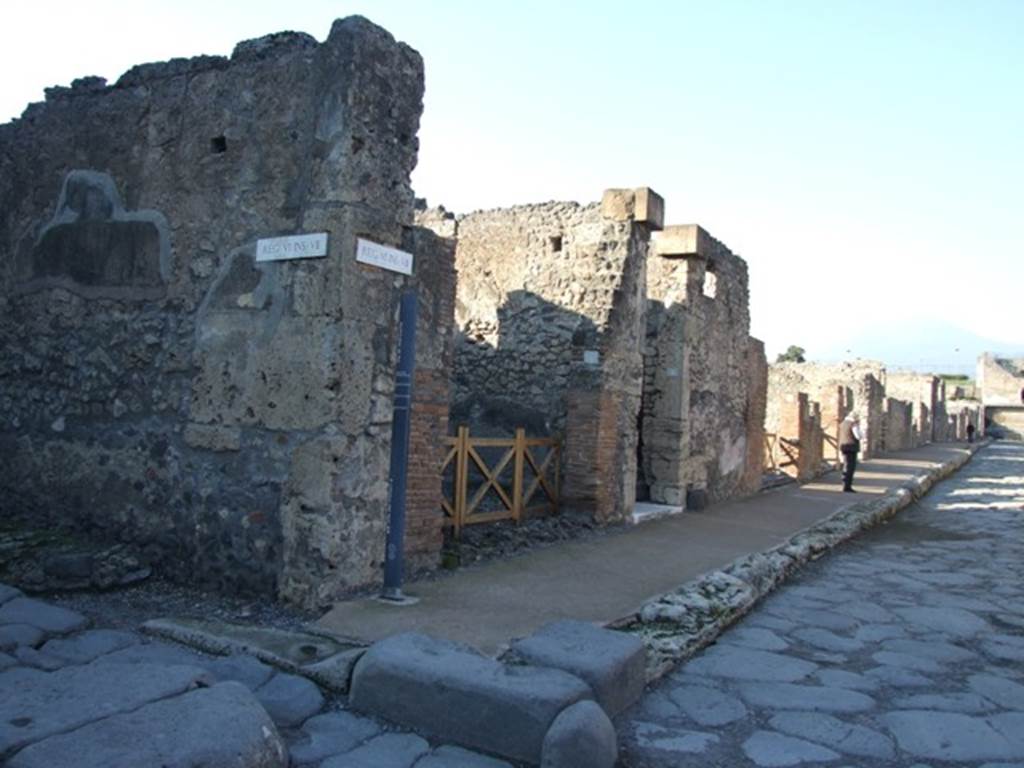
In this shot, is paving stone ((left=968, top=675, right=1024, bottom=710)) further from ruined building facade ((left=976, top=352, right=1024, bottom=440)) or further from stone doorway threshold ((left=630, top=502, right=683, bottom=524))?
ruined building facade ((left=976, top=352, right=1024, bottom=440))

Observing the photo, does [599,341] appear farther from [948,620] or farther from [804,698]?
[804,698]

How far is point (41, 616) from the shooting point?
4383 mm

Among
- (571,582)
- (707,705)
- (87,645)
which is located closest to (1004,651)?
(707,705)

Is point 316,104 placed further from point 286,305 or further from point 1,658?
point 1,658

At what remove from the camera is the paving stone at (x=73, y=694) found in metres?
2.80

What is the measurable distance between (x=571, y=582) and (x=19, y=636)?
3364 millimetres

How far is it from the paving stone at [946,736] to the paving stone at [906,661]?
0.73 meters

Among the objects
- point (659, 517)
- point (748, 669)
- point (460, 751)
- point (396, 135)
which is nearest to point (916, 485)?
point (659, 517)

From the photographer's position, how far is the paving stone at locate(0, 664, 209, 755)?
2805mm

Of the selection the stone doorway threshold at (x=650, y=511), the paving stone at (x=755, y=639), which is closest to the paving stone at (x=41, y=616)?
the paving stone at (x=755, y=639)

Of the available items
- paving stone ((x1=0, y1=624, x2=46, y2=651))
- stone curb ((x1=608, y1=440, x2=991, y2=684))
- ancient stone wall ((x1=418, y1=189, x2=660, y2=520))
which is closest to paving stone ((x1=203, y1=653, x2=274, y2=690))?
paving stone ((x1=0, y1=624, x2=46, y2=651))

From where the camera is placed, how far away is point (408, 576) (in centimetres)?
571

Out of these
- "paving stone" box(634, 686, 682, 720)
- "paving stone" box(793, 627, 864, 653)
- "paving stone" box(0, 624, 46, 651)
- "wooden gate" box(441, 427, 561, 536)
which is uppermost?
"wooden gate" box(441, 427, 561, 536)

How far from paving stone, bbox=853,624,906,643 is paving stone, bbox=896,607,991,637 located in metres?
0.22
